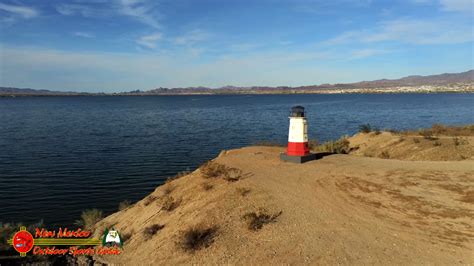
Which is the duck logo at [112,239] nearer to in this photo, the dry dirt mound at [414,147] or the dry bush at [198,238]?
the dry bush at [198,238]

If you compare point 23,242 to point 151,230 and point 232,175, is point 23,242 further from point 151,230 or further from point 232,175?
point 232,175

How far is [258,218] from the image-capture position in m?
7.84

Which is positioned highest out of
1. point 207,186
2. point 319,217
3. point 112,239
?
Answer: point 207,186

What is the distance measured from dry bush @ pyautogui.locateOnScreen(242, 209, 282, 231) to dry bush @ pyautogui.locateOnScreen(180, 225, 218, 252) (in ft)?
2.46

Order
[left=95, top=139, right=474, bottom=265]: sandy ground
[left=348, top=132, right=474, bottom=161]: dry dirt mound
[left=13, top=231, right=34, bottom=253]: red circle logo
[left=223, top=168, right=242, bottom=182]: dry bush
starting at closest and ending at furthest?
[left=95, top=139, right=474, bottom=265]: sandy ground → [left=13, top=231, right=34, bottom=253]: red circle logo → [left=223, top=168, right=242, bottom=182]: dry bush → [left=348, top=132, right=474, bottom=161]: dry dirt mound

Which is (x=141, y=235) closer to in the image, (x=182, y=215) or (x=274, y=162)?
(x=182, y=215)

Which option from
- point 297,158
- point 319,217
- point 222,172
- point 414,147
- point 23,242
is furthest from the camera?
point 414,147

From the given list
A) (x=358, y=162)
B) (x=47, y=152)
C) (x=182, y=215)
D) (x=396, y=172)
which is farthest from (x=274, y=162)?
(x=47, y=152)

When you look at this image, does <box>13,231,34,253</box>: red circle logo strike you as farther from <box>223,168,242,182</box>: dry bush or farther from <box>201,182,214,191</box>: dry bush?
<box>223,168,242,182</box>: dry bush

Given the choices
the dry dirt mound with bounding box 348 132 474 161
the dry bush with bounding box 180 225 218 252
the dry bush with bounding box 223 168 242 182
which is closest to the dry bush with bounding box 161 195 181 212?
the dry bush with bounding box 223 168 242 182

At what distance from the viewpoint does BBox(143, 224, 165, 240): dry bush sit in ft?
28.3

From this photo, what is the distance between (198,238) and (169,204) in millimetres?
2543

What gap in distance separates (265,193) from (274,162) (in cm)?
376

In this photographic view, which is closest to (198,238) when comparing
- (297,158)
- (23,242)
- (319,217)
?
(319,217)
